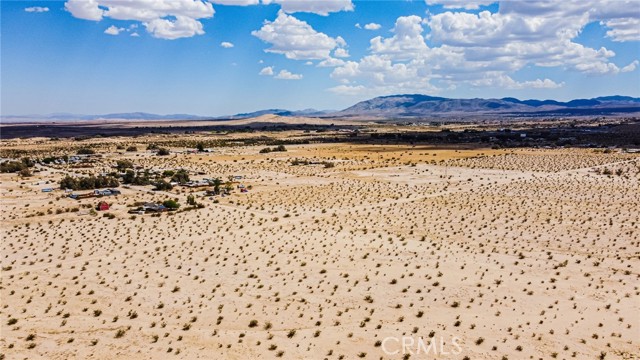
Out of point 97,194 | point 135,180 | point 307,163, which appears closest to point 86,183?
point 135,180

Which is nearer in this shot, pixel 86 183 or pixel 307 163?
pixel 86 183

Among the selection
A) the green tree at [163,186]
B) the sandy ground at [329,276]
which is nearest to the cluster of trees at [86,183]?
the sandy ground at [329,276]

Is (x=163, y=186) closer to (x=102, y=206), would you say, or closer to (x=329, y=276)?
(x=102, y=206)

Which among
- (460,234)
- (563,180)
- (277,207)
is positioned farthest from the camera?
(563,180)

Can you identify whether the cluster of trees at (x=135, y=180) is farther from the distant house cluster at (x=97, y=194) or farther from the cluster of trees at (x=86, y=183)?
the distant house cluster at (x=97, y=194)

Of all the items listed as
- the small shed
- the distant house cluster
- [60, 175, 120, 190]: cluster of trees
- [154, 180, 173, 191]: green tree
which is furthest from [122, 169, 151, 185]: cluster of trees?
the small shed

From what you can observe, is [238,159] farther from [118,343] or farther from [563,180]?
[118,343]

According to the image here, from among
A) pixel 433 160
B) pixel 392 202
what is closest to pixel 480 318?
pixel 392 202

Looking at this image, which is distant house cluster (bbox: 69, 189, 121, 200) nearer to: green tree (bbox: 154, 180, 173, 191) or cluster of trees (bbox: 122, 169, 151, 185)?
green tree (bbox: 154, 180, 173, 191)
